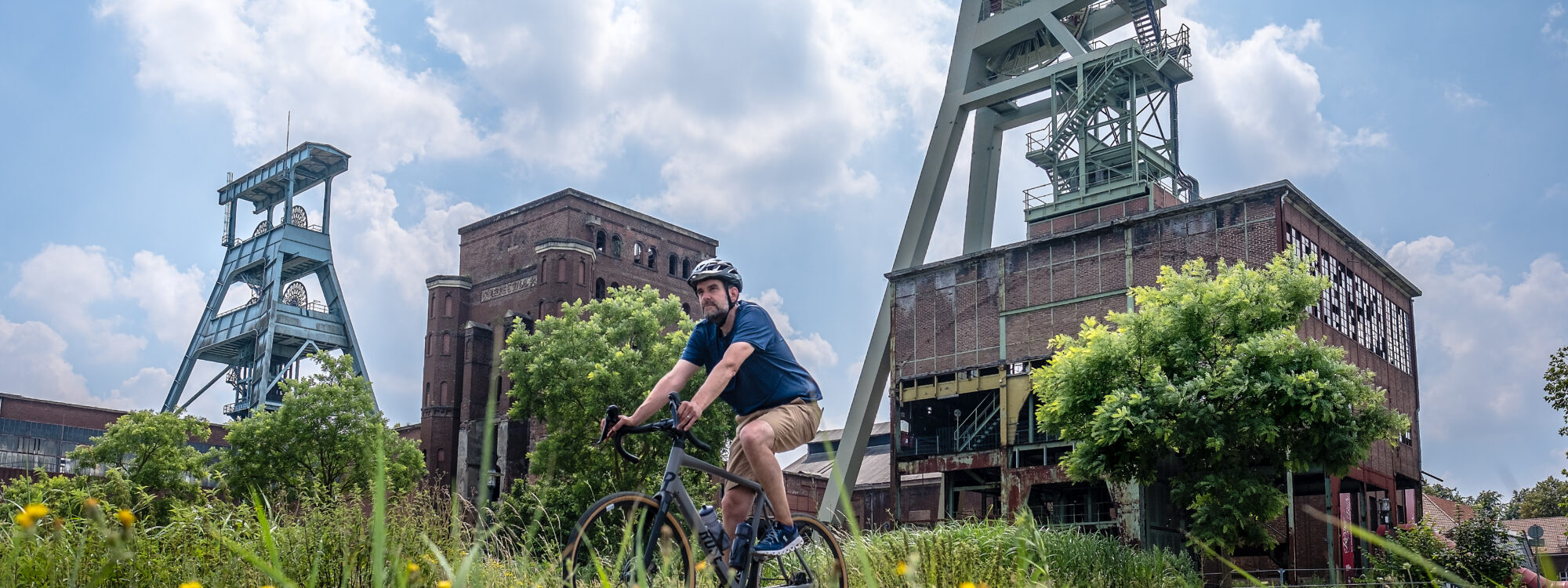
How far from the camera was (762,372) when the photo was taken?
5.16 metres

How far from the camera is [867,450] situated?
212ft

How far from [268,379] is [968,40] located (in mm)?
41117

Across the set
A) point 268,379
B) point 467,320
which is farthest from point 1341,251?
point 268,379

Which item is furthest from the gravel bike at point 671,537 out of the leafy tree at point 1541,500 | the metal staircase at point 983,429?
the leafy tree at point 1541,500

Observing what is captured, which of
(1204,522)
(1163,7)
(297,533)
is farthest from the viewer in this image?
(1163,7)

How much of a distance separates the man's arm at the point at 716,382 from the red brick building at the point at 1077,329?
2706 centimetres

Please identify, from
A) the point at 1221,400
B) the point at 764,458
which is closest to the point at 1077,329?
the point at 1221,400

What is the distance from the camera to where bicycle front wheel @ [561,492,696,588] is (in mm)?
4285

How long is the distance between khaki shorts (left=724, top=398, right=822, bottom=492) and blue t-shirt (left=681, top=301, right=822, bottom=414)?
0.03m

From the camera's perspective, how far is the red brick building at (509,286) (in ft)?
190

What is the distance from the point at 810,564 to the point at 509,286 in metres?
56.8

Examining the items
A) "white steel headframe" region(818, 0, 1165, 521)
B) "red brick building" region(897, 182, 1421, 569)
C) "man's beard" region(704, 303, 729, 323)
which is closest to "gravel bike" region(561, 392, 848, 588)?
"man's beard" region(704, 303, 729, 323)

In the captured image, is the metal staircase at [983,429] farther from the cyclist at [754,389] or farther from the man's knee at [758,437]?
the man's knee at [758,437]

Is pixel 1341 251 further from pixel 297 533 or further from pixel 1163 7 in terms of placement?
pixel 297 533
